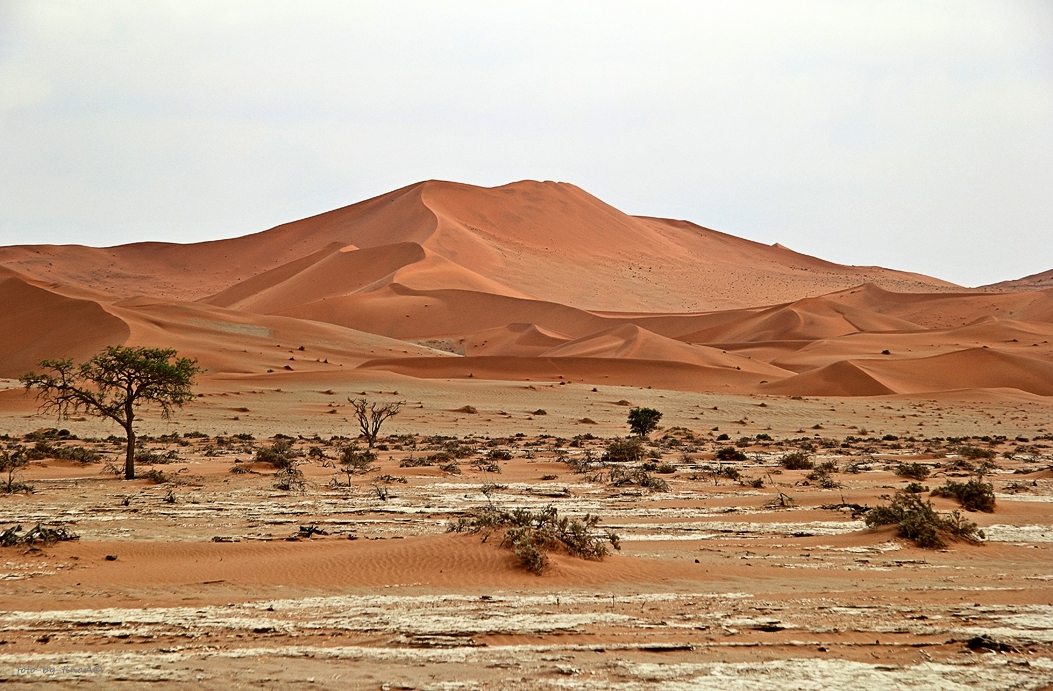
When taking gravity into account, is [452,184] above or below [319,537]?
above

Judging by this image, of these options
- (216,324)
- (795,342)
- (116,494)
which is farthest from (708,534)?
(795,342)

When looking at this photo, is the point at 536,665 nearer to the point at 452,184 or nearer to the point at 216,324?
the point at 216,324

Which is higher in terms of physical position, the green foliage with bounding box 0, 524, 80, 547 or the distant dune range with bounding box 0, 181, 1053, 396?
the distant dune range with bounding box 0, 181, 1053, 396

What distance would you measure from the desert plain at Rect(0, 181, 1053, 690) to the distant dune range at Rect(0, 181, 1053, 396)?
2.28 feet

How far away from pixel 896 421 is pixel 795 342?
3148 cm

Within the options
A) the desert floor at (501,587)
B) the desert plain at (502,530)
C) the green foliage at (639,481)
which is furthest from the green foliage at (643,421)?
the green foliage at (639,481)

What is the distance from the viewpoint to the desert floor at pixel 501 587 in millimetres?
5410

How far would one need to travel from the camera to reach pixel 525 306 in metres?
75.9

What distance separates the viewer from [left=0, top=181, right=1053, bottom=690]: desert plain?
5590 millimetres

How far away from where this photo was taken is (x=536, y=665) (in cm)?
546

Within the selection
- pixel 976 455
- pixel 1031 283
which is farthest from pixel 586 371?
pixel 1031 283

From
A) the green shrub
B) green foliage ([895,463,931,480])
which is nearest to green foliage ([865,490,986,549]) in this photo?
green foliage ([895,463,931,480])

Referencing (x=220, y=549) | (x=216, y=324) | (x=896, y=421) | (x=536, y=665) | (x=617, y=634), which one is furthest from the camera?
(x=216, y=324)

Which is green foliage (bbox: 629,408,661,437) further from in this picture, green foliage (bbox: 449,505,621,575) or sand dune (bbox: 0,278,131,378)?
sand dune (bbox: 0,278,131,378)
